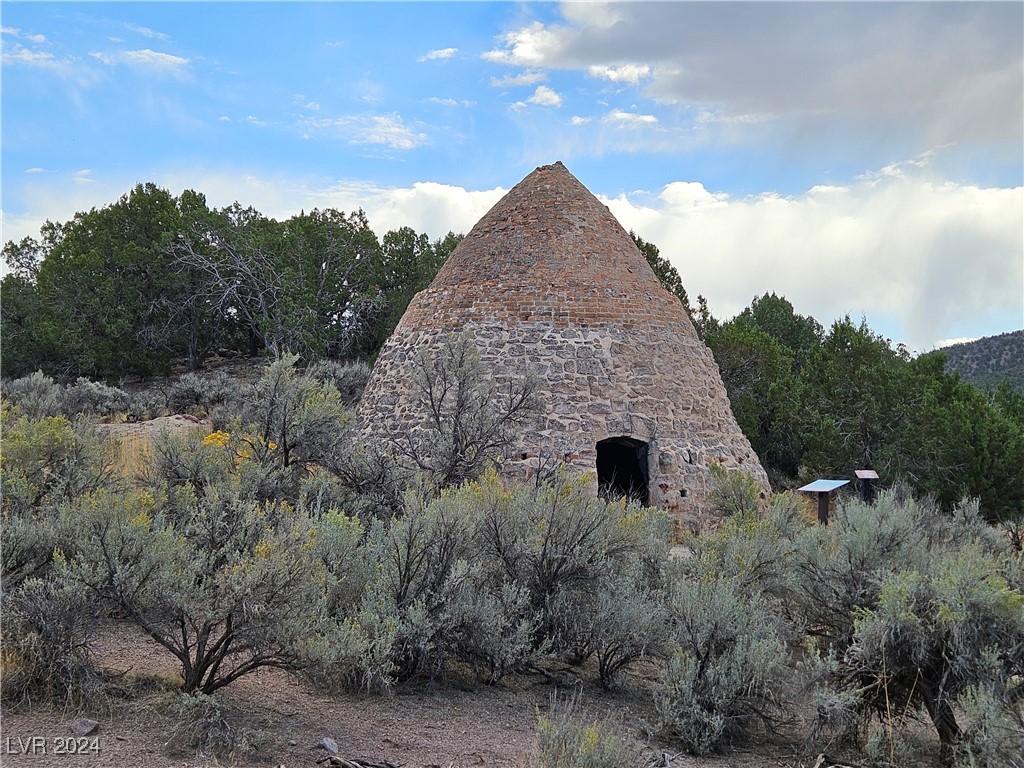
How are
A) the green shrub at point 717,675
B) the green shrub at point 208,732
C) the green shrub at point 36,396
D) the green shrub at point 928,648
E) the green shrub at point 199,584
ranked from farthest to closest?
the green shrub at point 36,396 < the green shrub at point 717,675 < the green shrub at point 928,648 < the green shrub at point 199,584 < the green shrub at point 208,732

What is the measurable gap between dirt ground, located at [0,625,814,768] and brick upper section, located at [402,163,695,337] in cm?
607

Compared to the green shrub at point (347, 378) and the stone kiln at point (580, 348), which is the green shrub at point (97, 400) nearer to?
the green shrub at point (347, 378)

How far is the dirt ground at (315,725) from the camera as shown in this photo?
3.79 m

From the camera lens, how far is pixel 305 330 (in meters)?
20.5

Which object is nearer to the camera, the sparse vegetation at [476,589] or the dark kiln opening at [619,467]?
the sparse vegetation at [476,589]

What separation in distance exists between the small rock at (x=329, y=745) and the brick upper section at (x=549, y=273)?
702 centimetres

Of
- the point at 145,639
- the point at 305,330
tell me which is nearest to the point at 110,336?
the point at 305,330

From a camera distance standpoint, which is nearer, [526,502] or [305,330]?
[526,502]

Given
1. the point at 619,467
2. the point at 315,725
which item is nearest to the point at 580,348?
the point at 619,467

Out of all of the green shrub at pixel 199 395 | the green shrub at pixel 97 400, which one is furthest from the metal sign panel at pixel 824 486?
the green shrub at pixel 97 400

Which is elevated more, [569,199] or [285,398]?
[569,199]

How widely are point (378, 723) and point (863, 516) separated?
3.76 meters

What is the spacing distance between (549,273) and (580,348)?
126cm

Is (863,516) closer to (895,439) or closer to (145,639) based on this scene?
(145,639)
